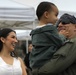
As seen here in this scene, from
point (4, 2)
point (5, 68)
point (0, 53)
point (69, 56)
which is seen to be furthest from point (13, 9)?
point (69, 56)

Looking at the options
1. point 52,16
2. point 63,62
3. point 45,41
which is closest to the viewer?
point 63,62


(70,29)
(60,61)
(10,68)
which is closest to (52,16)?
(70,29)

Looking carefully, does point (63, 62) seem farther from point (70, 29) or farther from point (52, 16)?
point (52, 16)

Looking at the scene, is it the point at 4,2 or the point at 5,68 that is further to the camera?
the point at 4,2

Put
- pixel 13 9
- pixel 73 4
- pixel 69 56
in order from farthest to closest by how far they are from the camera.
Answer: pixel 73 4
pixel 13 9
pixel 69 56

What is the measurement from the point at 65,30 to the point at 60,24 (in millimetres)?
92

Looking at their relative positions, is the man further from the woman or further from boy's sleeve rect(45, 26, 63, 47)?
the woman

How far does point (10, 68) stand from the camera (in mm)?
3988

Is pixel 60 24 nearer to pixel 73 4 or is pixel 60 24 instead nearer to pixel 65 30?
pixel 65 30

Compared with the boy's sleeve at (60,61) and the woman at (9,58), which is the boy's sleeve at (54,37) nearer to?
the boy's sleeve at (60,61)

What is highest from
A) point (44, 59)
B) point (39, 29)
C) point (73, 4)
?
point (39, 29)

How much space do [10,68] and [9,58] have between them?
0.71 ft

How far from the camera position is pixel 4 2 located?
5.39 m

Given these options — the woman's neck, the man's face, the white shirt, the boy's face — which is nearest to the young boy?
the boy's face
